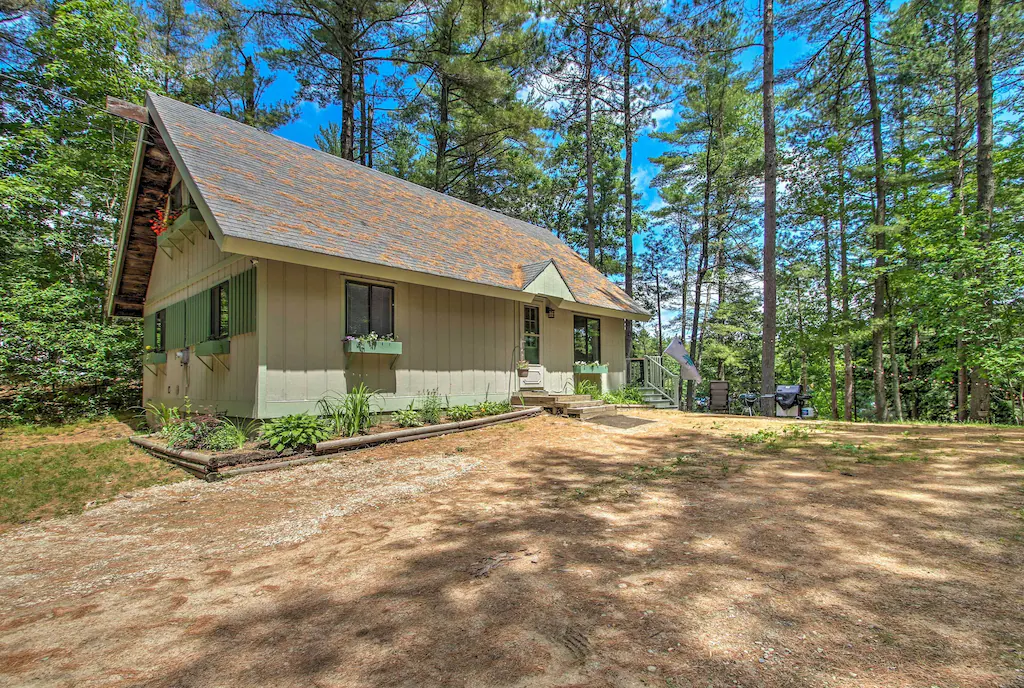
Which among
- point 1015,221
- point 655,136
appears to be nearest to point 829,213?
point 1015,221

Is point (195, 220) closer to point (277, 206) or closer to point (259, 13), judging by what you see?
point (277, 206)

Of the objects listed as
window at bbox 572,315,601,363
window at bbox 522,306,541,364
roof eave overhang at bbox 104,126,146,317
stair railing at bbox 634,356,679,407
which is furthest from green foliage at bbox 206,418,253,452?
stair railing at bbox 634,356,679,407

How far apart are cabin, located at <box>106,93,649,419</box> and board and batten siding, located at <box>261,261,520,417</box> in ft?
0.08

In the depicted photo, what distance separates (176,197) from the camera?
9586mm

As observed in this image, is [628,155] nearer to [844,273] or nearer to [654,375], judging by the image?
[844,273]

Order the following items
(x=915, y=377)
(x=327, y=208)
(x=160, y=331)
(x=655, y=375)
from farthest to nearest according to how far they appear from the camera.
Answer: (x=915, y=377) → (x=655, y=375) → (x=160, y=331) → (x=327, y=208)

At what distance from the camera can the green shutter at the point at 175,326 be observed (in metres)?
9.55

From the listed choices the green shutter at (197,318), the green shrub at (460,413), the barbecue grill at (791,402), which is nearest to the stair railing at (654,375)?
the barbecue grill at (791,402)

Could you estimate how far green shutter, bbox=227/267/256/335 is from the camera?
697 cm

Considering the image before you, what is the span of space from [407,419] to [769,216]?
33.7 feet

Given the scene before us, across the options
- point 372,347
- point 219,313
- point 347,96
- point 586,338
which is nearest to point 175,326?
point 219,313

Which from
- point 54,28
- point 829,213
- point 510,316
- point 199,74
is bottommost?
point 510,316

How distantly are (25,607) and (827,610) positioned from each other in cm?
444

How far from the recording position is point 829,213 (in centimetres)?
1484
